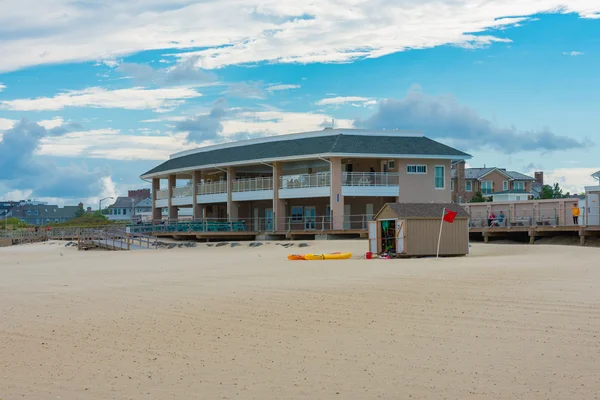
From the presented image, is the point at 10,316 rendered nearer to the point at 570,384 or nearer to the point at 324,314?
the point at 324,314

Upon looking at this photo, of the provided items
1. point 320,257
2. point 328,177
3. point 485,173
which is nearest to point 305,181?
point 328,177

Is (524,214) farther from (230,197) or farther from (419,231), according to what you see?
(230,197)

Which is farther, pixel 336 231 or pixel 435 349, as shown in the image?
pixel 336 231

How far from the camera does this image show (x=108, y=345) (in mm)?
12766

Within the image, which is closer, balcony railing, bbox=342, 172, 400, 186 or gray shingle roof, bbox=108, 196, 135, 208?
balcony railing, bbox=342, 172, 400, 186

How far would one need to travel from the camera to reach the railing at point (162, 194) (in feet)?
242

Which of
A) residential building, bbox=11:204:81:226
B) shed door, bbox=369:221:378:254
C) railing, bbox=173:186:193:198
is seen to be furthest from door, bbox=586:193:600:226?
residential building, bbox=11:204:81:226

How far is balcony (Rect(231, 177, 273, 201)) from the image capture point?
5631cm

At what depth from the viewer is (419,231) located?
30609mm

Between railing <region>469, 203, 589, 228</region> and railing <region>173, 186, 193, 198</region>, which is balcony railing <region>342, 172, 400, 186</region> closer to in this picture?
railing <region>469, 203, 589, 228</region>

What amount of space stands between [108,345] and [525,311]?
23.2 feet

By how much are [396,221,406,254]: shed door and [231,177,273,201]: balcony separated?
999 inches

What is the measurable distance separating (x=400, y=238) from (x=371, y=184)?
842 inches

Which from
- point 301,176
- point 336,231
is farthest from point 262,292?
point 301,176
